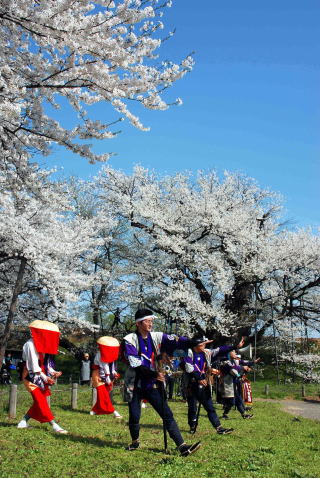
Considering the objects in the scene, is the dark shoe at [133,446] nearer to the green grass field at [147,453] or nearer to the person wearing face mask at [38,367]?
the green grass field at [147,453]

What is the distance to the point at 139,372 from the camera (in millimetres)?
6371

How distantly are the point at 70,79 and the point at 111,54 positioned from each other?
73cm

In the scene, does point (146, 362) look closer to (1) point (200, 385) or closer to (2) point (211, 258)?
(1) point (200, 385)

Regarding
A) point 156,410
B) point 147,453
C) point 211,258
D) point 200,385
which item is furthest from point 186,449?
point 211,258

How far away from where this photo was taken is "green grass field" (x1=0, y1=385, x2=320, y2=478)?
4895 millimetres

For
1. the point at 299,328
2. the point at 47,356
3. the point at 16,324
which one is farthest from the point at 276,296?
the point at 47,356

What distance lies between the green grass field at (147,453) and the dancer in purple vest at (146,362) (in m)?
0.52

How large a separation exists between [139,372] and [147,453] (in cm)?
106

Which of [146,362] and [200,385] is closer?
[146,362]

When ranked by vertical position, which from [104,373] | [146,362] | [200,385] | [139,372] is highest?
[146,362]

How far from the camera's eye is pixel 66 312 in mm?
21359

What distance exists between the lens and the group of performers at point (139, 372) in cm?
621

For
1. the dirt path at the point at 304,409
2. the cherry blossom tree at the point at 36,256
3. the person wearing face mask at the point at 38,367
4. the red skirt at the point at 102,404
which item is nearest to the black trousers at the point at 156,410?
the person wearing face mask at the point at 38,367

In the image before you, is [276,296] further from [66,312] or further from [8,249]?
[8,249]
